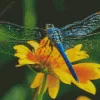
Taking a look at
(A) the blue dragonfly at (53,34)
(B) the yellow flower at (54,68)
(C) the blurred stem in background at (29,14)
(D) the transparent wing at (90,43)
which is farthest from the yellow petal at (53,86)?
(C) the blurred stem in background at (29,14)

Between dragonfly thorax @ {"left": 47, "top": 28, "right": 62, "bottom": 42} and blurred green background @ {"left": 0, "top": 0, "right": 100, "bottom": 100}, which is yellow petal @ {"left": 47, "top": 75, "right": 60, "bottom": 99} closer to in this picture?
dragonfly thorax @ {"left": 47, "top": 28, "right": 62, "bottom": 42}

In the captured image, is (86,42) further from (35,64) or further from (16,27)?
(35,64)

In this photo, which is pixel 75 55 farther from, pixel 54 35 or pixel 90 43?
pixel 90 43

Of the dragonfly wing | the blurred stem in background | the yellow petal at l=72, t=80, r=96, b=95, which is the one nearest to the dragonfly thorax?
the dragonfly wing

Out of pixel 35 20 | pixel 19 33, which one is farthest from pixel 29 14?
pixel 19 33

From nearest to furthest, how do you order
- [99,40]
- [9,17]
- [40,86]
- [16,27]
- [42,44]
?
[40,86], [42,44], [16,27], [99,40], [9,17]

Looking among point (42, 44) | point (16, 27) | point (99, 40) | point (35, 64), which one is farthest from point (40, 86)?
point (99, 40)
